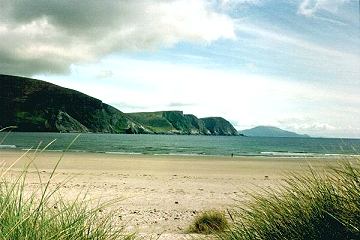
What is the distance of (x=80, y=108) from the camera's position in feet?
608

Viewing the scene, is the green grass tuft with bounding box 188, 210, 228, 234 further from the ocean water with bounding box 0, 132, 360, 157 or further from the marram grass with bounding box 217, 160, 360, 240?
the marram grass with bounding box 217, 160, 360, 240

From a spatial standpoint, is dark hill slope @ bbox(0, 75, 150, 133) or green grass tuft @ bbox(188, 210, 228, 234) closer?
green grass tuft @ bbox(188, 210, 228, 234)

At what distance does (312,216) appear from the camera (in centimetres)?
372

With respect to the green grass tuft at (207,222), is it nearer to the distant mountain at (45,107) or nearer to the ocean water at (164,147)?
the ocean water at (164,147)

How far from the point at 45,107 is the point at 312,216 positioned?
185 meters

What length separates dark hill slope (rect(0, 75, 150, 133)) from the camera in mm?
A: 174875

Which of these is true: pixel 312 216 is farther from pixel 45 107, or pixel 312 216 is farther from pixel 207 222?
pixel 45 107

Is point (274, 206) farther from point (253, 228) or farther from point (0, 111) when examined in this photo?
point (0, 111)

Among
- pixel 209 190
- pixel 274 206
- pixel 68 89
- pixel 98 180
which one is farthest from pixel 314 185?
pixel 68 89

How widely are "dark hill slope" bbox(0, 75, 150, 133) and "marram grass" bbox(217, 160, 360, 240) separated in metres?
174

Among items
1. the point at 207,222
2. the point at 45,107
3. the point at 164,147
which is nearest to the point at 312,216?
the point at 207,222

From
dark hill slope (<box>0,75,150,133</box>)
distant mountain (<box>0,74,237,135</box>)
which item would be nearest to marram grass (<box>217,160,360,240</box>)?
dark hill slope (<box>0,75,150,133</box>)

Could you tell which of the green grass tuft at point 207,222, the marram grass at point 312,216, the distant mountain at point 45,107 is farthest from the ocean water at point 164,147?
the distant mountain at point 45,107

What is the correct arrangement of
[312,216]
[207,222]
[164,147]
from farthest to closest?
[164,147]
[207,222]
[312,216]
